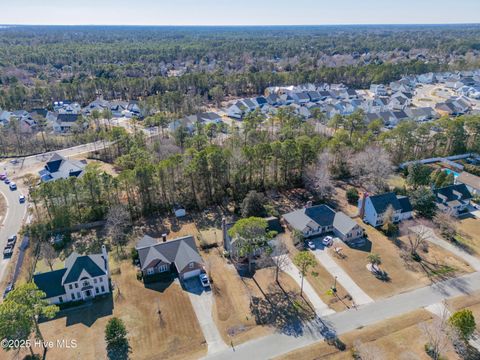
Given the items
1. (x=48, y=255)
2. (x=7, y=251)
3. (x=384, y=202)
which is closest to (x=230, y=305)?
(x=48, y=255)

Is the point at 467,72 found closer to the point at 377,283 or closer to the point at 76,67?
the point at 377,283

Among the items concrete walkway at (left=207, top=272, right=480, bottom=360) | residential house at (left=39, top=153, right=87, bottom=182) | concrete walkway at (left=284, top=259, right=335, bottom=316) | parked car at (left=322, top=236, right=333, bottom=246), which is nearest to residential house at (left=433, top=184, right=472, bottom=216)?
concrete walkway at (left=207, top=272, right=480, bottom=360)

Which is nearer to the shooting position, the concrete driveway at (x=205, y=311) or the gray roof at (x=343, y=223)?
the concrete driveway at (x=205, y=311)

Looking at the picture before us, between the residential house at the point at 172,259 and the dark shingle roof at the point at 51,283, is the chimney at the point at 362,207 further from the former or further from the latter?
the dark shingle roof at the point at 51,283

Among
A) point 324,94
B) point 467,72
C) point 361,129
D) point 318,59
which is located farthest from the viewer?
point 318,59

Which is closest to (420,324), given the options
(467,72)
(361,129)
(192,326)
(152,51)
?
(192,326)

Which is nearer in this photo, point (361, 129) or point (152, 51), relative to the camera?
point (361, 129)

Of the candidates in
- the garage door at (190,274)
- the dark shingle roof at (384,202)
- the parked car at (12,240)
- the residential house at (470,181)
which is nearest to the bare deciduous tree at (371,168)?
the dark shingle roof at (384,202)
